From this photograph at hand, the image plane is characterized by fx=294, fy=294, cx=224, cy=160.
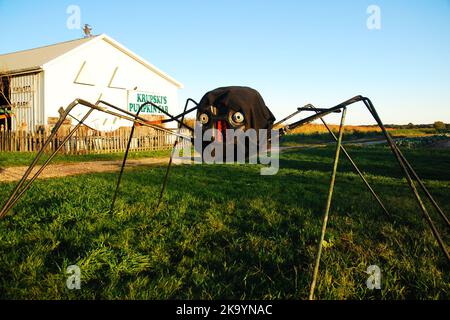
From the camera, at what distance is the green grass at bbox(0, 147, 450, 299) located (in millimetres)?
2295

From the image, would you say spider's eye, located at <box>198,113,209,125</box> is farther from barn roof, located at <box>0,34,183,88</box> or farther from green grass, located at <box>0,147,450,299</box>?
barn roof, located at <box>0,34,183,88</box>

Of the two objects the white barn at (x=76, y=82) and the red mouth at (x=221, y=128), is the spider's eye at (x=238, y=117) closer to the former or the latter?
the red mouth at (x=221, y=128)

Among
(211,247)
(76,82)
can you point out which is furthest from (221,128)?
(76,82)

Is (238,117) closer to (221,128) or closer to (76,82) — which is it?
(221,128)

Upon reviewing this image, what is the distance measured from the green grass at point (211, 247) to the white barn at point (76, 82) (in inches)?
506

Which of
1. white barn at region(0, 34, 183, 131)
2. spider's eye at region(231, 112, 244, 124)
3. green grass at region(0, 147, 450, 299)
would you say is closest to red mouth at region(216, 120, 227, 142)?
spider's eye at region(231, 112, 244, 124)

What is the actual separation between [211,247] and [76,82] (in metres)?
17.3

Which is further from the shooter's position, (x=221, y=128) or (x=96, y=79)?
(x=96, y=79)

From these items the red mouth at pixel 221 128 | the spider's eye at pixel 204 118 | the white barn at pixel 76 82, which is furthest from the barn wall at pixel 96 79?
the red mouth at pixel 221 128

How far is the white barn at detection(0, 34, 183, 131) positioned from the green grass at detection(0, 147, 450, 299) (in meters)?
12.9

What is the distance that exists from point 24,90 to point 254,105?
18.0 metres

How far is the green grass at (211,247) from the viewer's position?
2.29m

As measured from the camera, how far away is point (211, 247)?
311 centimetres
